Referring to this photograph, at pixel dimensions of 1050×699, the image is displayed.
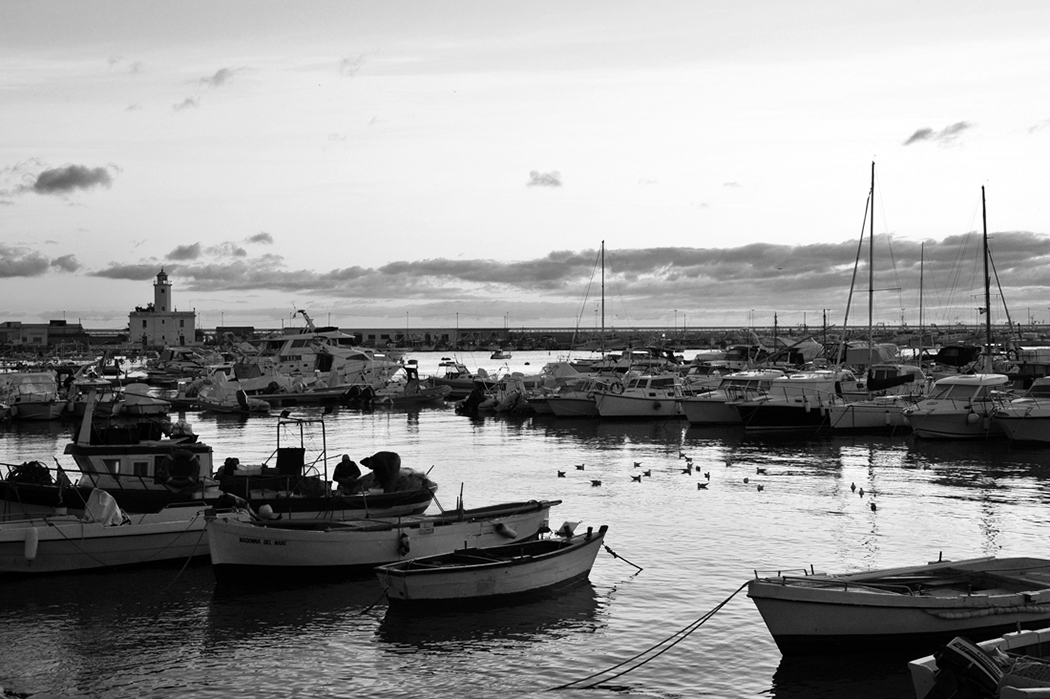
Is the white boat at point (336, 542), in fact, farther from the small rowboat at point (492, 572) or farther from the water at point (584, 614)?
the small rowboat at point (492, 572)

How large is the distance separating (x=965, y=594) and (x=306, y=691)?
10.1 m

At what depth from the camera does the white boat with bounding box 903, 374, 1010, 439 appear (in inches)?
1823

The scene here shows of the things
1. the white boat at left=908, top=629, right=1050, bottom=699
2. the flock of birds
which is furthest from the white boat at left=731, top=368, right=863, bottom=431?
the white boat at left=908, top=629, right=1050, bottom=699

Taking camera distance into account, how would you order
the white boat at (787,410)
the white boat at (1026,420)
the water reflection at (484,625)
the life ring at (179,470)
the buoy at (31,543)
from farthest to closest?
the white boat at (787,410) < the white boat at (1026,420) < the life ring at (179,470) < the buoy at (31,543) < the water reflection at (484,625)

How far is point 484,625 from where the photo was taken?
18328 millimetres

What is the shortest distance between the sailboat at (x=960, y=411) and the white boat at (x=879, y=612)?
106 ft

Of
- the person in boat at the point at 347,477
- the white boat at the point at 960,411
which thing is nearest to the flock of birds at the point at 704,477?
the person in boat at the point at 347,477

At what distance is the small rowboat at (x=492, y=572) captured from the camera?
18.8m

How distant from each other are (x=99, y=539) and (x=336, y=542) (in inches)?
200

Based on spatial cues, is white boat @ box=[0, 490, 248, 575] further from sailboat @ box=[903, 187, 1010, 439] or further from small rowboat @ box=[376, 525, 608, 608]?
sailboat @ box=[903, 187, 1010, 439]

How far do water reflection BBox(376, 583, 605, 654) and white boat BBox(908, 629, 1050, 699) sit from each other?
22.4 feet

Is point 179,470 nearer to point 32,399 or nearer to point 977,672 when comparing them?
point 977,672

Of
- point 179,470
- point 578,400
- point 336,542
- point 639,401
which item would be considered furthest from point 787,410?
point 336,542

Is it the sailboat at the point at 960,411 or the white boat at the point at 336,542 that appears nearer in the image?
the white boat at the point at 336,542
